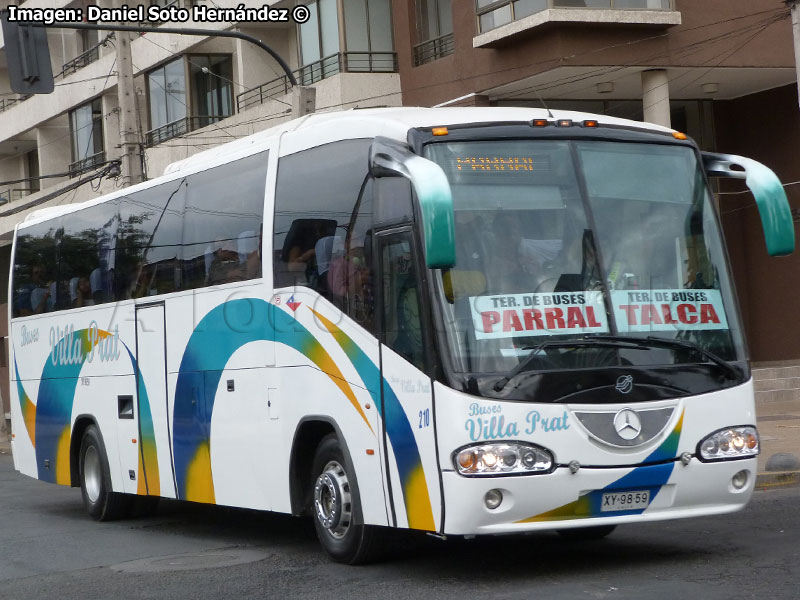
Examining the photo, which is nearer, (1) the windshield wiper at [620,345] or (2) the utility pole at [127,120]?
(1) the windshield wiper at [620,345]

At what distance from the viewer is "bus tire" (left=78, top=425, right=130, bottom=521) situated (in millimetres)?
14156

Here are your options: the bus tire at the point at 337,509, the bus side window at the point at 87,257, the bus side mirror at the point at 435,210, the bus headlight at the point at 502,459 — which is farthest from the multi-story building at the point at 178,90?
the bus headlight at the point at 502,459

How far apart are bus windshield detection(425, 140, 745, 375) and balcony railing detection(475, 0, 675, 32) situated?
14.0m

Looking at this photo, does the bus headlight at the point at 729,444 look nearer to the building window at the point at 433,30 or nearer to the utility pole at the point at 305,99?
the utility pole at the point at 305,99

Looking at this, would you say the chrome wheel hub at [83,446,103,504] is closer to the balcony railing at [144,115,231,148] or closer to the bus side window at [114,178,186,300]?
the bus side window at [114,178,186,300]

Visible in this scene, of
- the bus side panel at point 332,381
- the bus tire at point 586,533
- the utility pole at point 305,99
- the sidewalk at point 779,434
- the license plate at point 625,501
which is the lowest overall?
the sidewalk at point 779,434

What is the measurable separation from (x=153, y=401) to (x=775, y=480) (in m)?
6.43

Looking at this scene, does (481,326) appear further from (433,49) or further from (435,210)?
(433,49)

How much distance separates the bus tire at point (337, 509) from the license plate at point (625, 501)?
1833mm

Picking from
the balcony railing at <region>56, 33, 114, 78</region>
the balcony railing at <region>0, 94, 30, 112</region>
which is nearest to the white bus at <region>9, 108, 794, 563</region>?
the balcony railing at <region>56, 33, 114, 78</region>

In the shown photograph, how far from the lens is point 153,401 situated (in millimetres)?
12727

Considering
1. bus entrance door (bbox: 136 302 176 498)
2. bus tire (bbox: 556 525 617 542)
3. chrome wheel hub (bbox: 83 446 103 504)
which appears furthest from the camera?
chrome wheel hub (bbox: 83 446 103 504)

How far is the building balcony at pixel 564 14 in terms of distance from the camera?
2228 cm

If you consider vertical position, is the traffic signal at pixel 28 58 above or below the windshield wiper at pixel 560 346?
above
